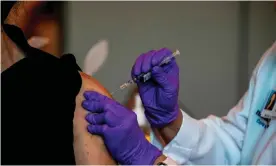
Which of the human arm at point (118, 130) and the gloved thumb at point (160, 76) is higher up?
the gloved thumb at point (160, 76)

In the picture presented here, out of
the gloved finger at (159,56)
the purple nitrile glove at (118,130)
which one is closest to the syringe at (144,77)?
the gloved finger at (159,56)

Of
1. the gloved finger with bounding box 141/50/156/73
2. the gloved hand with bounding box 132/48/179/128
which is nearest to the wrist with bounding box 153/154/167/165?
the gloved hand with bounding box 132/48/179/128

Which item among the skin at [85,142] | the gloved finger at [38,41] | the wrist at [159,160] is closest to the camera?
the skin at [85,142]

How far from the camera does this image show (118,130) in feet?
2.96

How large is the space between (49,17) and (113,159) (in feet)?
1.38

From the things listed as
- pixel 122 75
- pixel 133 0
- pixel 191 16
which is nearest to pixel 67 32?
pixel 122 75

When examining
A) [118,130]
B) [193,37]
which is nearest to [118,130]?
[118,130]

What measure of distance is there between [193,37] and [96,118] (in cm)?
72

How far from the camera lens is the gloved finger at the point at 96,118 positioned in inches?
33.5

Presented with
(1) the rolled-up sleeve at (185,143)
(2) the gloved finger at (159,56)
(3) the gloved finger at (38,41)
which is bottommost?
(1) the rolled-up sleeve at (185,143)

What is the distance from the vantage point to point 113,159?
0.91 meters

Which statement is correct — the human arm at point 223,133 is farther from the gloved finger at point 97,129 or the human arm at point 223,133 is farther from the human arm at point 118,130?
the gloved finger at point 97,129

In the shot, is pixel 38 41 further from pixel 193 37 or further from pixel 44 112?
pixel 193 37

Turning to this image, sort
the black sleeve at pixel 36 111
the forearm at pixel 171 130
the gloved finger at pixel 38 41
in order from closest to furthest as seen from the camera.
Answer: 1. the black sleeve at pixel 36 111
2. the gloved finger at pixel 38 41
3. the forearm at pixel 171 130
